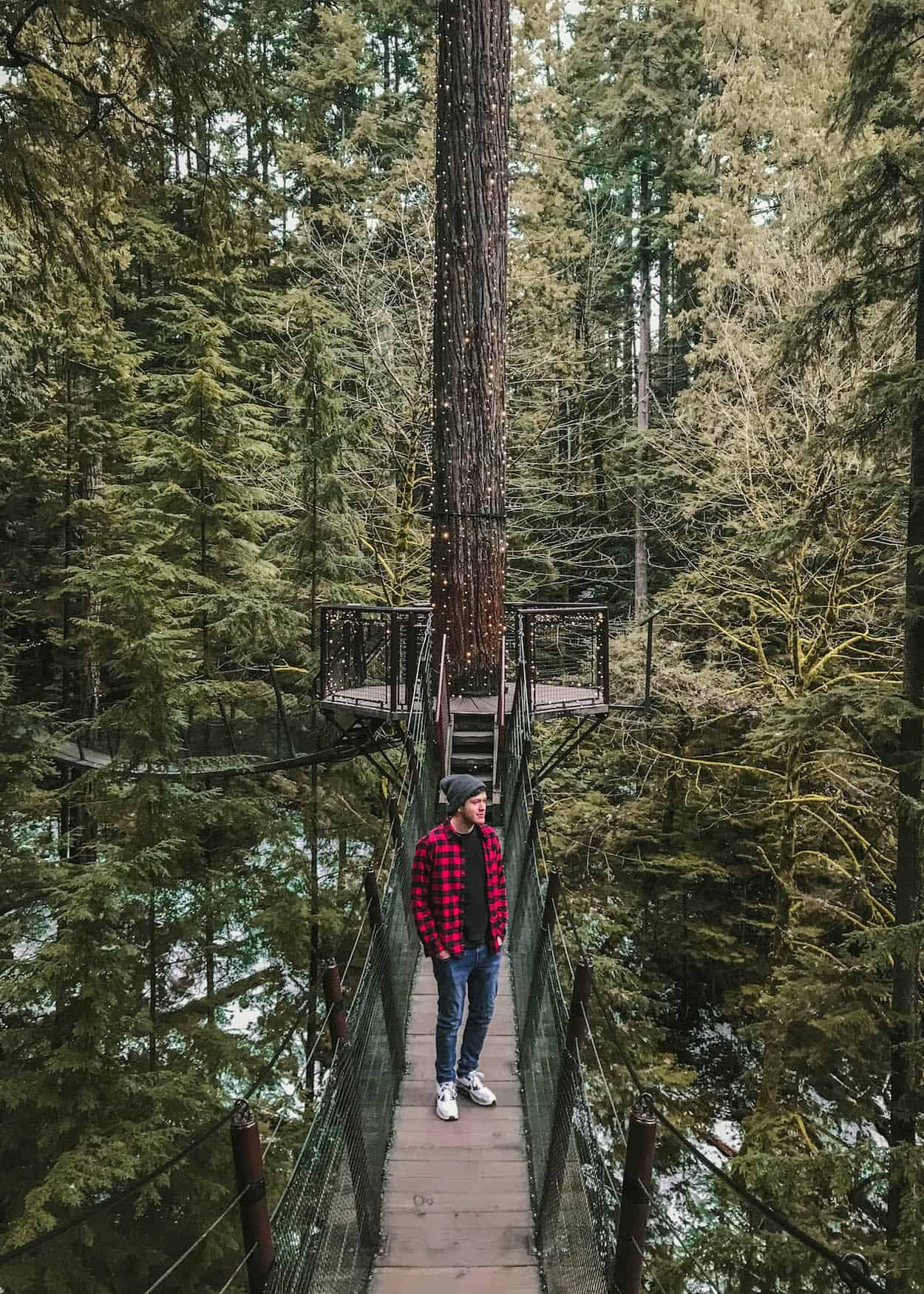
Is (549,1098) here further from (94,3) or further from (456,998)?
(94,3)

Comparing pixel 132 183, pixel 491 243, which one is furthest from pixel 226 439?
pixel 132 183

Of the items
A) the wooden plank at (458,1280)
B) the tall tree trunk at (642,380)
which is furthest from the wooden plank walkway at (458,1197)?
the tall tree trunk at (642,380)

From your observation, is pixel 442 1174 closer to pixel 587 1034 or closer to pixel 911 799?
pixel 587 1034

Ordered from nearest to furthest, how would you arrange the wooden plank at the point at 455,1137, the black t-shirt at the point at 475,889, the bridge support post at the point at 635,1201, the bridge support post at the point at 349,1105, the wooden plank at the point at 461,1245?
1. the bridge support post at the point at 635,1201
2. the bridge support post at the point at 349,1105
3. the wooden plank at the point at 461,1245
4. the wooden plank at the point at 455,1137
5. the black t-shirt at the point at 475,889

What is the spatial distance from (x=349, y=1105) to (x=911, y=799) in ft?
15.3

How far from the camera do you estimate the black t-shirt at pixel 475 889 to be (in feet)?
11.2

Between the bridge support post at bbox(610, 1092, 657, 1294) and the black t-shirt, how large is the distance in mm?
1337

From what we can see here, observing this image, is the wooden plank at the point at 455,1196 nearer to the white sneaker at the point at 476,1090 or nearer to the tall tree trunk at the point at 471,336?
Result: the white sneaker at the point at 476,1090

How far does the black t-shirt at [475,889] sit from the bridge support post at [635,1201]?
4.39ft

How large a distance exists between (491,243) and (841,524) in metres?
4.11

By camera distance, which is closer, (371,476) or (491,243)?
(491,243)

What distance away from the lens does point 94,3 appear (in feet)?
12.5

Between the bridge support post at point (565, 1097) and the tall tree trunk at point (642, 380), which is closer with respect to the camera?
the bridge support post at point (565, 1097)

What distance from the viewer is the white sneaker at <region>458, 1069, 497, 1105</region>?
353 centimetres
